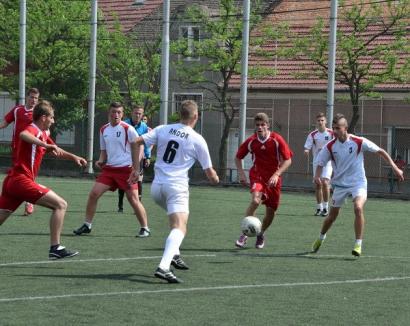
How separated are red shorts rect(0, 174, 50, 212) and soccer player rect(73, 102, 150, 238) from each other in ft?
12.3

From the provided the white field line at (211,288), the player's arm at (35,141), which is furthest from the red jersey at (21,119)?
the white field line at (211,288)

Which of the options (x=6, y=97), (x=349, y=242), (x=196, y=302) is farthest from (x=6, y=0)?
(x=196, y=302)

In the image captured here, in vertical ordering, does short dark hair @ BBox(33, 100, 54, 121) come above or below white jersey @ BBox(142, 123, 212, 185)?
above

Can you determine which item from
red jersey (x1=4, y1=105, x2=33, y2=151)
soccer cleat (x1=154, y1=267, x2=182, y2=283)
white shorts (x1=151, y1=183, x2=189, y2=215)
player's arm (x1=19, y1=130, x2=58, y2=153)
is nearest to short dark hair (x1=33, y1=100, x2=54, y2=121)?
player's arm (x1=19, y1=130, x2=58, y2=153)

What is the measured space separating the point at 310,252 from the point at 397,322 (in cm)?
533

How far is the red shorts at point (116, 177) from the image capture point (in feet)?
53.6

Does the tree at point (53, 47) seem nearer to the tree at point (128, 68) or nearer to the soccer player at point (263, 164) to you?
the tree at point (128, 68)

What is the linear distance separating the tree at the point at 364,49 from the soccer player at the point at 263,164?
23758 mm

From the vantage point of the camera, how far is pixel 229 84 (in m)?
46.2

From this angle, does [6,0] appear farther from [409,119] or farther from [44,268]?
[44,268]

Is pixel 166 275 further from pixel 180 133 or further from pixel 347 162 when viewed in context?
pixel 347 162

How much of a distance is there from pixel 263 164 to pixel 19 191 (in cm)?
409

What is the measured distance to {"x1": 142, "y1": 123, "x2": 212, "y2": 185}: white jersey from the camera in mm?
11125

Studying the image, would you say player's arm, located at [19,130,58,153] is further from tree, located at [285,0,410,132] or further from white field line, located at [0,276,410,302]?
tree, located at [285,0,410,132]
